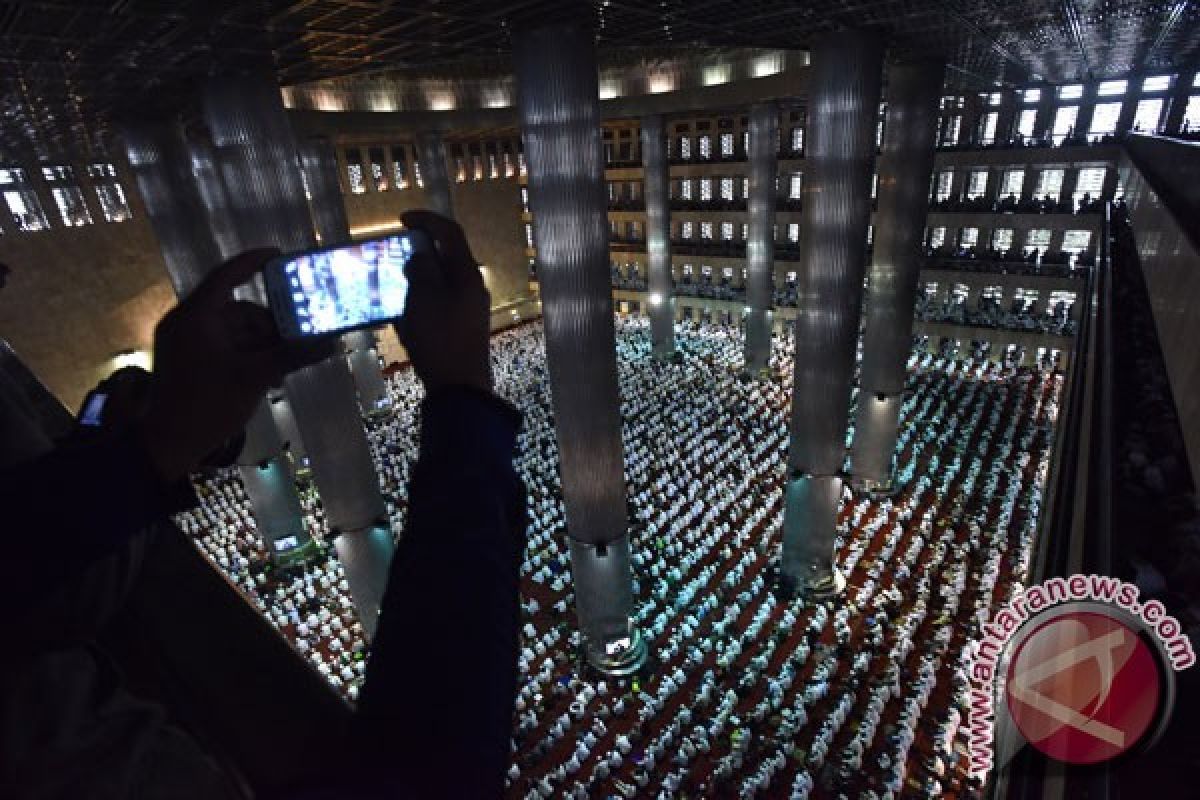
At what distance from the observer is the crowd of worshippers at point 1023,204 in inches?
898

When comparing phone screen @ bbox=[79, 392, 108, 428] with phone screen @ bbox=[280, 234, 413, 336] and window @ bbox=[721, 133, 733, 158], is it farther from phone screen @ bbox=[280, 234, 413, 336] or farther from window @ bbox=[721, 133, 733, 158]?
window @ bbox=[721, 133, 733, 158]

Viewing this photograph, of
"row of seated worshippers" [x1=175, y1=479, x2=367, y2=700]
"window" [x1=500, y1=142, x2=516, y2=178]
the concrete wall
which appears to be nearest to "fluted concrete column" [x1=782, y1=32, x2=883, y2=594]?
"row of seated worshippers" [x1=175, y1=479, x2=367, y2=700]

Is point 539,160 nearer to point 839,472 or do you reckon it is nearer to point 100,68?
point 100,68

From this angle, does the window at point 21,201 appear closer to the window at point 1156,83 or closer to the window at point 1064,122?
the window at point 1064,122

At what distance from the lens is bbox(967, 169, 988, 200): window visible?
2562cm

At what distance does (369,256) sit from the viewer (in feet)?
9.18

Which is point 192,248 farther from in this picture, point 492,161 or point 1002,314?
point 1002,314

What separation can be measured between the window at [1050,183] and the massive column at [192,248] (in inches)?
1121

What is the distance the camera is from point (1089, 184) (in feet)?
78.6

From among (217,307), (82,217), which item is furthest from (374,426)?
(217,307)

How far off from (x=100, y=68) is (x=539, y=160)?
625cm

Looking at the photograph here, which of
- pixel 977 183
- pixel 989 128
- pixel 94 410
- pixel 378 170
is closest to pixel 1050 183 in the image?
pixel 977 183

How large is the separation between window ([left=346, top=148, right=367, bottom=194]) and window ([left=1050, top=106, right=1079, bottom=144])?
28.7 m

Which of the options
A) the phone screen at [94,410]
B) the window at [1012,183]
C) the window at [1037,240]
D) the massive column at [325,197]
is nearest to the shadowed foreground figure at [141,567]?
the phone screen at [94,410]
